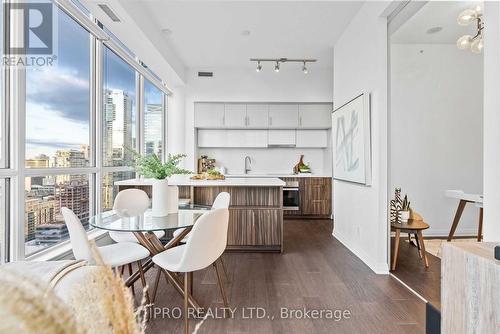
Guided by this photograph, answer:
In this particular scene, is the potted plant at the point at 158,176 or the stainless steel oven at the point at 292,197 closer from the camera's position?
the potted plant at the point at 158,176

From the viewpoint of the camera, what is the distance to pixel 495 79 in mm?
Answer: 1584

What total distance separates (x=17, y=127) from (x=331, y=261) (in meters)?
3.39

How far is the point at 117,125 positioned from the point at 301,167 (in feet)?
12.8

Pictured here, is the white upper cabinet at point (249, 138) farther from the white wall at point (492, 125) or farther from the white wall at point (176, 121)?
the white wall at point (492, 125)

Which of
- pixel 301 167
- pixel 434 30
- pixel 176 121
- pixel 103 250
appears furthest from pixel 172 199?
pixel 301 167

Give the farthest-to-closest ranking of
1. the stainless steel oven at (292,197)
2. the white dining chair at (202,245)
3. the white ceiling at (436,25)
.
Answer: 1. the stainless steel oven at (292,197)
2. the white ceiling at (436,25)
3. the white dining chair at (202,245)

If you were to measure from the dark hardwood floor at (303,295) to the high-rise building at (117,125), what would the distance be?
1772mm

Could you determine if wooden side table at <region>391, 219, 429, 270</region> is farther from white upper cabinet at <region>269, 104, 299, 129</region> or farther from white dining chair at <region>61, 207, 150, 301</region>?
white upper cabinet at <region>269, 104, 299, 129</region>

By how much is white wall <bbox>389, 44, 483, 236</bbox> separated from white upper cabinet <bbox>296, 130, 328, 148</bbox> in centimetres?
214

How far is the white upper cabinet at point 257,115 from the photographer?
5.90 metres

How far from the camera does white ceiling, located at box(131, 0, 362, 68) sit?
11.2ft

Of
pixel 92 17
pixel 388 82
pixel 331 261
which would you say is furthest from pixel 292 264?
pixel 92 17

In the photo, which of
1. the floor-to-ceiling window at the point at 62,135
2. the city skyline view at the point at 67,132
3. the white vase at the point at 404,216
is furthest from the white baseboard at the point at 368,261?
the city skyline view at the point at 67,132

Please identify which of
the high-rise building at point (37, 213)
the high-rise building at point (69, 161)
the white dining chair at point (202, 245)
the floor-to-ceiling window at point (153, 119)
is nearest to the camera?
the white dining chair at point (202, 245)
